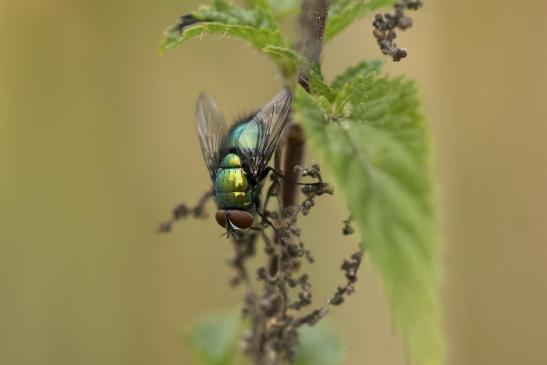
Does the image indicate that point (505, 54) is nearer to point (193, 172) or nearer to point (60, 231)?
point (193, 172)

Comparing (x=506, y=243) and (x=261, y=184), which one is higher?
(x=506, y=243)

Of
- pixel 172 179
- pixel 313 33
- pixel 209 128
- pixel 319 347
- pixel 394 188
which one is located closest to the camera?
pixel 394 188

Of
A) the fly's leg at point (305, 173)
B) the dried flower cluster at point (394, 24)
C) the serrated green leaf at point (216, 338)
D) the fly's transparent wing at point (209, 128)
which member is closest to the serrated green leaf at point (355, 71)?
the dried flower cluster at point (394, 24)

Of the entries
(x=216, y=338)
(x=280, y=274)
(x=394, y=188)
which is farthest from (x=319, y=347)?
(x=394, y=188)

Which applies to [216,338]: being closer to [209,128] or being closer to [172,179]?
[209,128]

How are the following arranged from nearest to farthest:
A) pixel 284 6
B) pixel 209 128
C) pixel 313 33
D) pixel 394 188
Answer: pixel 394 188, pixel 313 33, pixel 284 6, pixel 209 128

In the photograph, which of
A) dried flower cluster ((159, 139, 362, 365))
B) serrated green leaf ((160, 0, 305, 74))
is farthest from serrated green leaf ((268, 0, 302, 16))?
dried flower cluster ((159, 139, 362, 365))

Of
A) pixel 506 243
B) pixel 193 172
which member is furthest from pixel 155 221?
pixel 506 243
